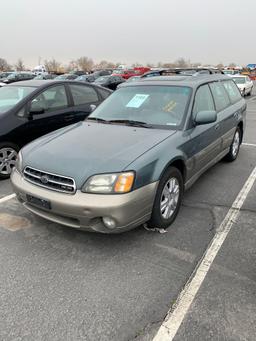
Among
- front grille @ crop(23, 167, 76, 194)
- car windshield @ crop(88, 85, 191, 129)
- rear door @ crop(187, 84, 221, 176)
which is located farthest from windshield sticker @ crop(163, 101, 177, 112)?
front grille @ crop(23, 167, 76, 194)

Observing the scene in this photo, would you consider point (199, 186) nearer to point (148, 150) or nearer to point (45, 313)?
point (148, 150)

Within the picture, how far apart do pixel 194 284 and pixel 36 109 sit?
13.0 ft

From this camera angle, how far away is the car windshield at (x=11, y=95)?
5245 millimetres

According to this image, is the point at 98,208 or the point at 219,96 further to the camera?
the point at 219,96

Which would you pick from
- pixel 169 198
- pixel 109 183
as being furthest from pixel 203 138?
pixel 109 183

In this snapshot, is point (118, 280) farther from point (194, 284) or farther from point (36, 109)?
point (36, 109)

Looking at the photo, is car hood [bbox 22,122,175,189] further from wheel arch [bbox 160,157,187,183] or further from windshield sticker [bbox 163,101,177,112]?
windshield sticker [bbox 163,101,177,112]

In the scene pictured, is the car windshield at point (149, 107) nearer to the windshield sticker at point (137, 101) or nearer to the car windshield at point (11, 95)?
the windshield sticker at point (137, 101)

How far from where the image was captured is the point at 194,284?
8.59 feet

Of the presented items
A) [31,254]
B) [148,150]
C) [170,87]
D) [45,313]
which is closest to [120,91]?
[170,87]

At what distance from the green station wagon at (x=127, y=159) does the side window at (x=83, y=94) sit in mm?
1766

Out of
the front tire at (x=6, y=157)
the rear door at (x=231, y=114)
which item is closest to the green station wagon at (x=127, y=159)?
the rear door at (x=231, y=114)

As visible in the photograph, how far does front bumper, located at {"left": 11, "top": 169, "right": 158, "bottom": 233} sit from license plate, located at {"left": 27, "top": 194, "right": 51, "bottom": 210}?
36mm

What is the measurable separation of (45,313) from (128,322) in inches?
24.5
